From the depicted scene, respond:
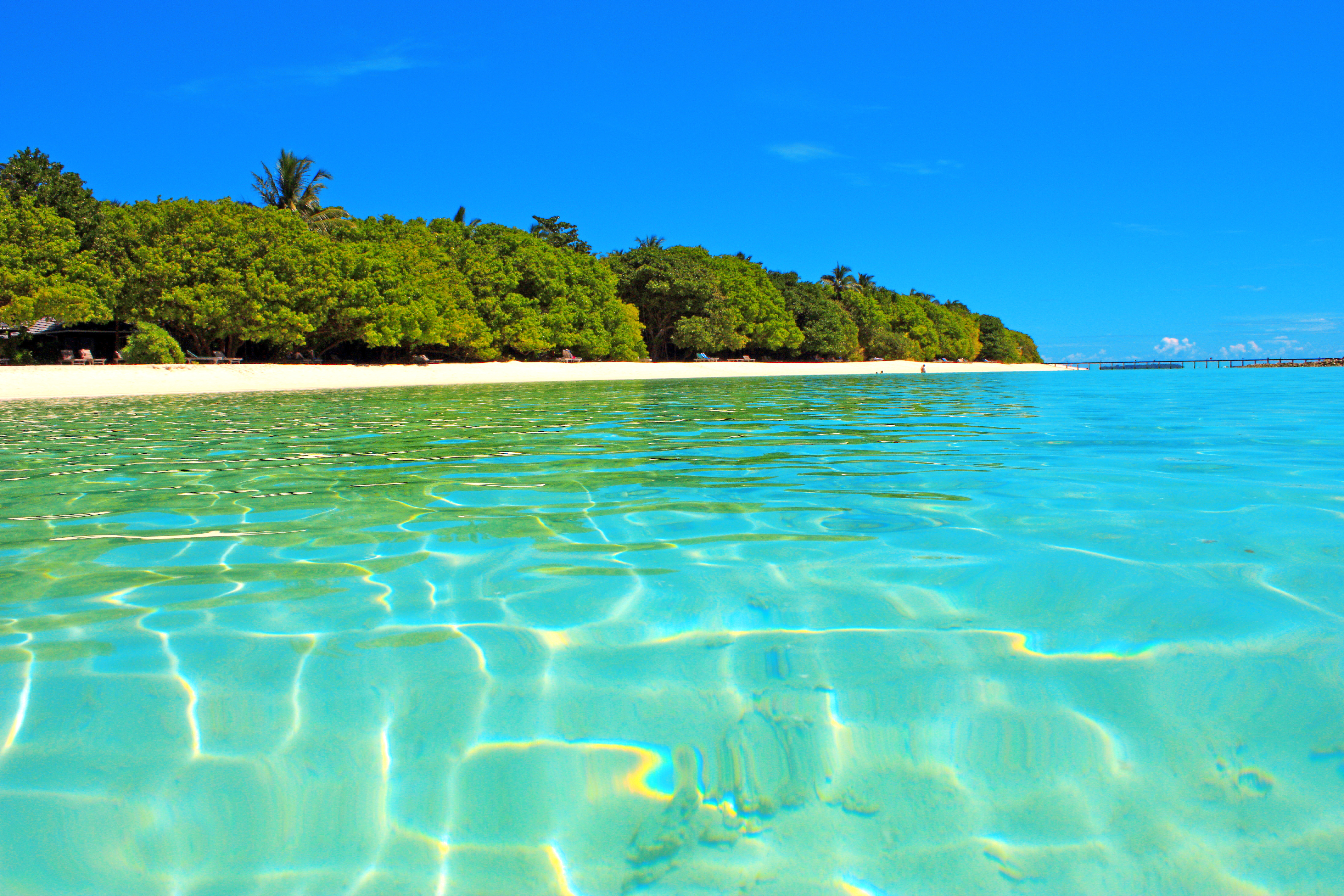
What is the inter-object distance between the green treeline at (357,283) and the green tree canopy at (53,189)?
0.28 ft

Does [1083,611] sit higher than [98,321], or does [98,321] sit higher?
[98,321]

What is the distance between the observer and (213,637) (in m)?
2.60

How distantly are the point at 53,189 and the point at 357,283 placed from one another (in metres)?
14.4

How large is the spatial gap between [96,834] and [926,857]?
5.75 ft

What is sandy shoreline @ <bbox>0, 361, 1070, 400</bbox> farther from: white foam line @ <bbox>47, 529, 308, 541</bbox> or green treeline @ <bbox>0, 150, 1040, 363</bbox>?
white foam line @ <bbox>47, 529, 308, 541</bbox>

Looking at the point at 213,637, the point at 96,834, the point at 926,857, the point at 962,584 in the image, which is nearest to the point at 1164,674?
the point at 962,584

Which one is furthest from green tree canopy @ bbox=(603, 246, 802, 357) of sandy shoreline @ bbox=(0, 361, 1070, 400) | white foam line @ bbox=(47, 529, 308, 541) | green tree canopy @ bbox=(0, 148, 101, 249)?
white foam line @ bbox=(47, 529, 308, 541)

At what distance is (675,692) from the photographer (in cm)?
220

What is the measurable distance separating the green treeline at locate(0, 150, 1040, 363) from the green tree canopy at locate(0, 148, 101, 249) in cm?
8

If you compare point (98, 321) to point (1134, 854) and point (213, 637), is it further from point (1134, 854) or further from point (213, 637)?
point (1134, 854)

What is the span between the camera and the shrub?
88.9ft

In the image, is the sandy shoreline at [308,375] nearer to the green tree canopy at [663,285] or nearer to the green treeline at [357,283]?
the green treeline at [357,283]

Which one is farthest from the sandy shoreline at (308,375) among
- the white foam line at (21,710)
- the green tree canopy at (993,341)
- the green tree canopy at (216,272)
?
the green tree canopy at (993,341)

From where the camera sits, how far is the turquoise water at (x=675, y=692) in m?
1.57
